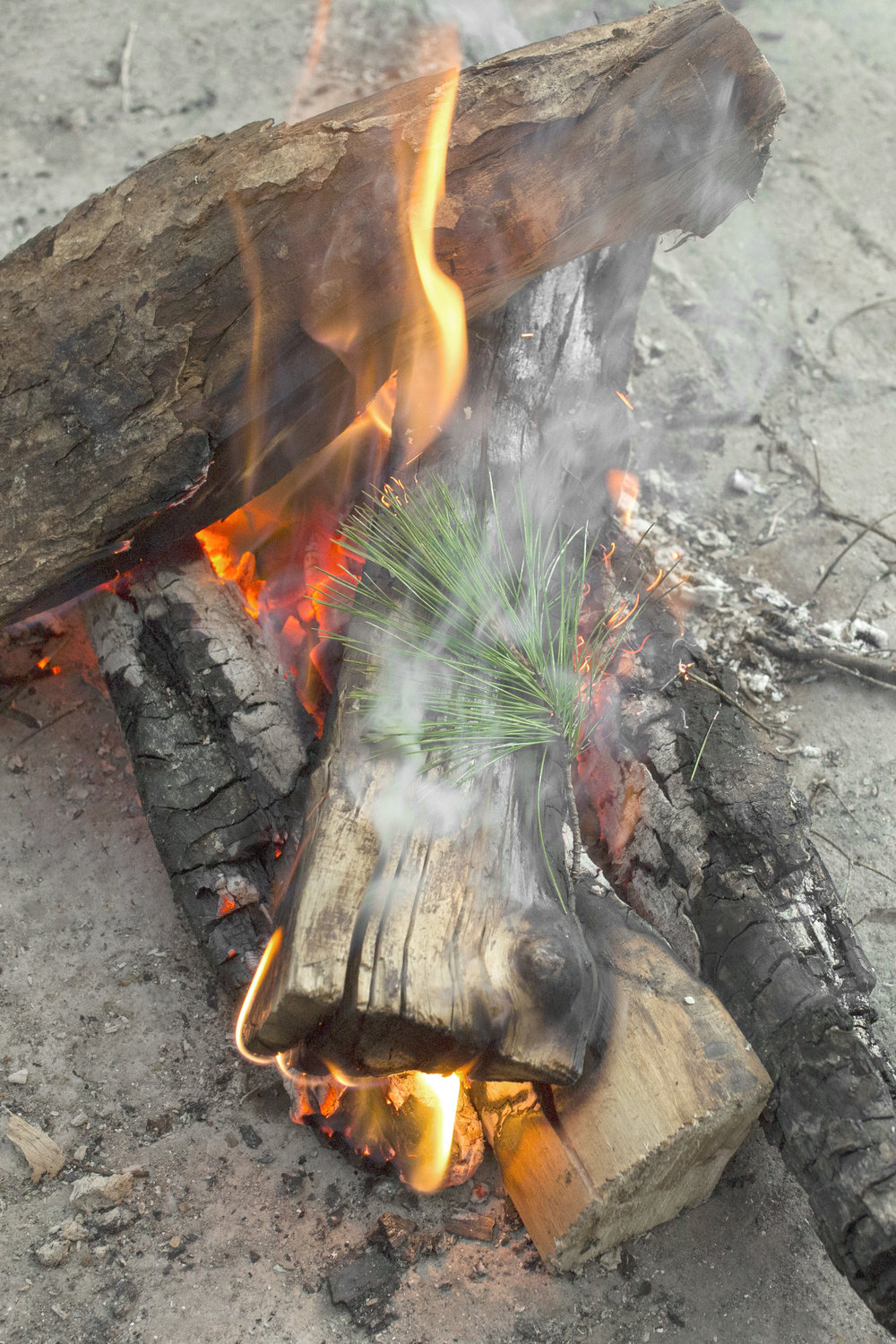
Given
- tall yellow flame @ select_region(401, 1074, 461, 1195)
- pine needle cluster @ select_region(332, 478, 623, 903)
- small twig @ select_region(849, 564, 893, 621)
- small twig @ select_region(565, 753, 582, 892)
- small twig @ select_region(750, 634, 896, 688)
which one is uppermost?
pine needle cluster @ select_region(332, 478, 623, 903)

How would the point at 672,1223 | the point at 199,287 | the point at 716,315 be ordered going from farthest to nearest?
the point at 716,315, the point at 199,287, the point at 672,1223

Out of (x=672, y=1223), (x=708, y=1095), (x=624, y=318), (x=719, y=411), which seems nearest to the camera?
(x=708, y=1095)

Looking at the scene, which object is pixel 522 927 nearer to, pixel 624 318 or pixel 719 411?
pixel 624 318

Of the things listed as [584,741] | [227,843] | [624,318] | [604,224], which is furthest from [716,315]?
[227,843]

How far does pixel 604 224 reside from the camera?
243 cm

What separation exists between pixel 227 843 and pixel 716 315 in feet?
11.0

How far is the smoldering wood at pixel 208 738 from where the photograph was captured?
2172mm

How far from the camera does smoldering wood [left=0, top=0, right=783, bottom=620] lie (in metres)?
2.11

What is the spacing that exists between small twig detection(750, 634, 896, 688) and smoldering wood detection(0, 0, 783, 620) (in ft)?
4.85

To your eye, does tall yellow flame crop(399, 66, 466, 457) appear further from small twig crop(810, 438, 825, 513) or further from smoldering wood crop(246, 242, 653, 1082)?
small twig crop(810, 438, 825, 513)

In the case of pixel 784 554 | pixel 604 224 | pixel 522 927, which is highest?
pixel 604 224

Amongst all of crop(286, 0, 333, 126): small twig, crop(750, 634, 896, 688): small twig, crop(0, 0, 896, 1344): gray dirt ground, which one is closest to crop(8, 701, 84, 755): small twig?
crop(0, 0, 896, 1344): gray dirt ground

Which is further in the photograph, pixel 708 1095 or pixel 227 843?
pixel 227 843

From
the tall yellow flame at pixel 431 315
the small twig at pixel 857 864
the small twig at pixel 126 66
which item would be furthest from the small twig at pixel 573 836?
→ the small twig at pixel 126 66
